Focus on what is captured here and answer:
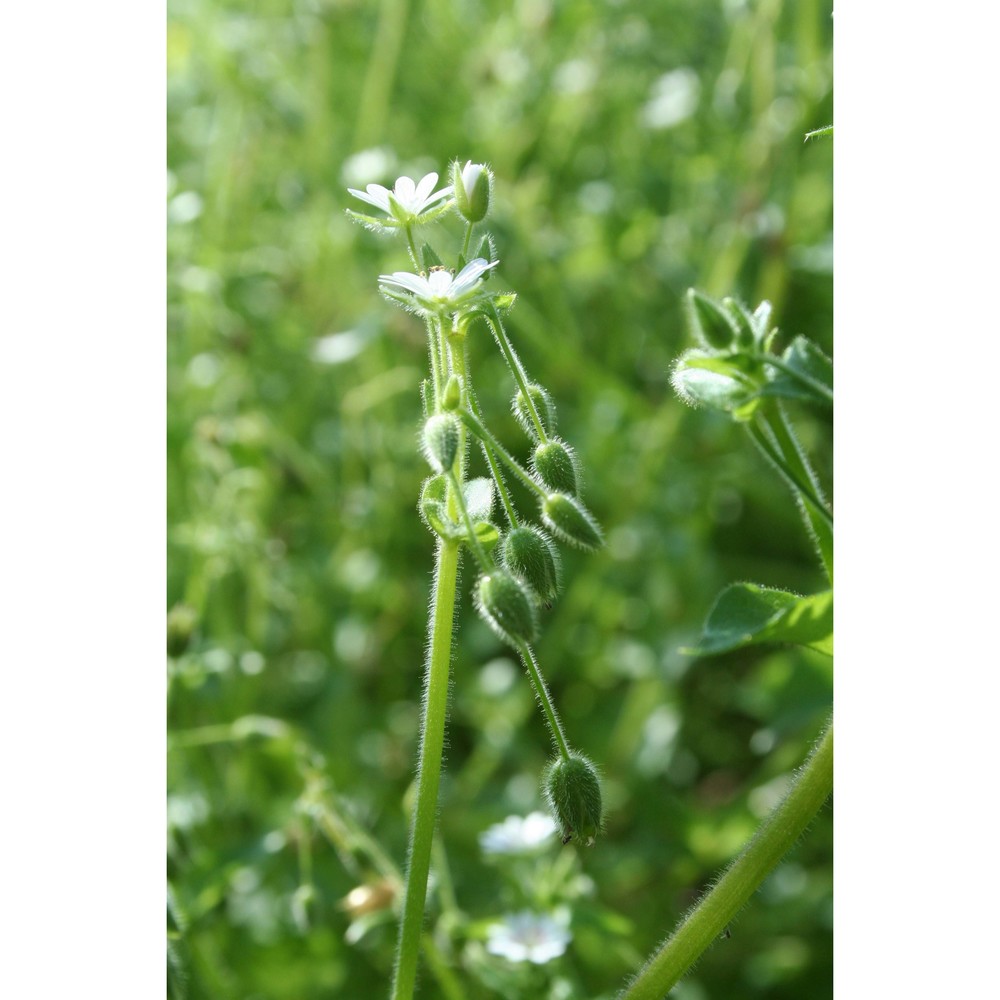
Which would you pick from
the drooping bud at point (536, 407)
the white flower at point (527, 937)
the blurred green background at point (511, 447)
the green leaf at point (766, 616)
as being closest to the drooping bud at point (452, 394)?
the drooping bud at point (536, 407)

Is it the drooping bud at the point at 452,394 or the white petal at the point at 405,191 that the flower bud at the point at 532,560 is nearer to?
the drooping bud at the point at 452,394

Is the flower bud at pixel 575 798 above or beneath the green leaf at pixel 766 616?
beneath

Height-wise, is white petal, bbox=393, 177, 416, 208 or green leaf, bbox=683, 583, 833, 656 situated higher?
white petal, bbox=393, 177, 416, 208

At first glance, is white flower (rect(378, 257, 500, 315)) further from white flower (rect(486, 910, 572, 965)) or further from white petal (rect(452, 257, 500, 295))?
white flower (rect(486, 910, 572, 965))

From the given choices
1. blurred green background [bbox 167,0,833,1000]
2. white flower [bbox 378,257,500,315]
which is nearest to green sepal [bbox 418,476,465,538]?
white flower [bbox 378,257,500,315]

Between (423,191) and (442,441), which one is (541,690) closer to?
(442,441)
